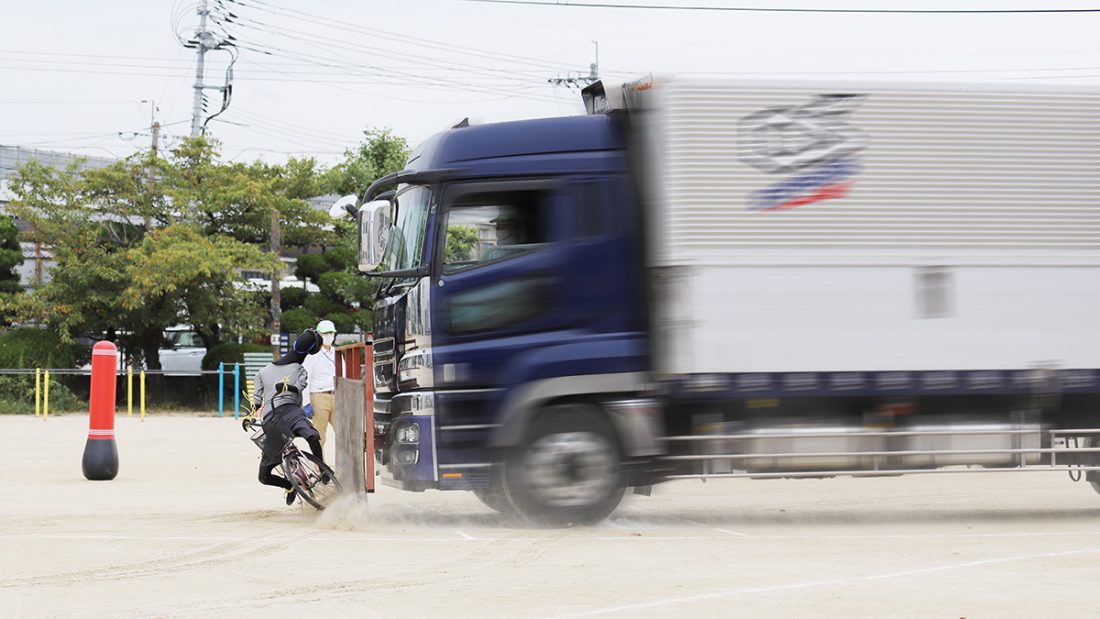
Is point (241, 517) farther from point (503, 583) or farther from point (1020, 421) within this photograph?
point (1020, 421)

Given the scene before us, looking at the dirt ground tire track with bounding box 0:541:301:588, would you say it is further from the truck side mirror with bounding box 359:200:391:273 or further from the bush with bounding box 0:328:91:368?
the bush with bounding box 0:328:91:368

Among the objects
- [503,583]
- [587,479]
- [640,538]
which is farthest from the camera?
[587,479]

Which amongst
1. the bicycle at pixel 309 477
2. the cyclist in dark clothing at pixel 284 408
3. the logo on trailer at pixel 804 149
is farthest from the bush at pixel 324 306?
the logo on trailer at pixel 804 149

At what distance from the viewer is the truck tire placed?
1129 centimetres

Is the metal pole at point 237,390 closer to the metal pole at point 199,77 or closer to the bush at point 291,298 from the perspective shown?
the bush at point 291,298

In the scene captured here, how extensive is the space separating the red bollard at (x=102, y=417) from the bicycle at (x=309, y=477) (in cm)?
509

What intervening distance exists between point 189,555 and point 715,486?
25.0 feet

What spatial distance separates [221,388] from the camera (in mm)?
39312

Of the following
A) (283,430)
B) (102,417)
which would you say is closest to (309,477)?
(283,430)

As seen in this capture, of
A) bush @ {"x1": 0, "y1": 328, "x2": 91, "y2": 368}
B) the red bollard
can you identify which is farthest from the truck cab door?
bush @ {"x1": 0, "y1": 328, "x2": 91, "y2": 368}

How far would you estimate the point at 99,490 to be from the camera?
15398 mm

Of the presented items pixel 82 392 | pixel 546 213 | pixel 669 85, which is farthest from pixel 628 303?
pixel 82 392

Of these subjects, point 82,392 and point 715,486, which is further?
point 82,392

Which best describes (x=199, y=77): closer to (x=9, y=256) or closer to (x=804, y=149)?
(x=9, y=256)
